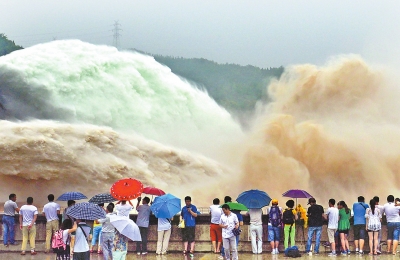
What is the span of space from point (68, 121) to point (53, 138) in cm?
381

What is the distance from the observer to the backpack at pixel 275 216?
49.6ft

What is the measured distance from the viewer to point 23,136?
25578 millimetres

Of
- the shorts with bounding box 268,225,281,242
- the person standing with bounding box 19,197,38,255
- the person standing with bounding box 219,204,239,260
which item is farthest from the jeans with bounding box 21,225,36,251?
the shorts with bounding box 268,225,281,242

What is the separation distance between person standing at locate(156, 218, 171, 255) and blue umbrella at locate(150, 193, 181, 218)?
59 cm


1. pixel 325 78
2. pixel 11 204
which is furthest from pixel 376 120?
pixel 11 204

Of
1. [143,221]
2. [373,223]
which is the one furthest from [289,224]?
[143,221]

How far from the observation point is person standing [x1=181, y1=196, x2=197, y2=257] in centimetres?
1529

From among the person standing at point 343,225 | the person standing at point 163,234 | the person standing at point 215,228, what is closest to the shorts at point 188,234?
the person standing at point 163,234

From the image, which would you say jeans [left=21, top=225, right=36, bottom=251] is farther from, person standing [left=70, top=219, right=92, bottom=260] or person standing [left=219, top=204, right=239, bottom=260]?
person standing [left=219, top=204, right=239, bottom=260]

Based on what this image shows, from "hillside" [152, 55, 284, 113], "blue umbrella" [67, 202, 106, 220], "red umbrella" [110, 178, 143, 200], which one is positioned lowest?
"blue umbrella" [67, 202, 106, 220]

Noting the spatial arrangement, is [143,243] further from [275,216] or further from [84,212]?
[84,212]

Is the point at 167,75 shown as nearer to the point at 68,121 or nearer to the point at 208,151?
the point at 208,151

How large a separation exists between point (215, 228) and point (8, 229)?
5689 mm

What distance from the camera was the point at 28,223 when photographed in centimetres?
1548
